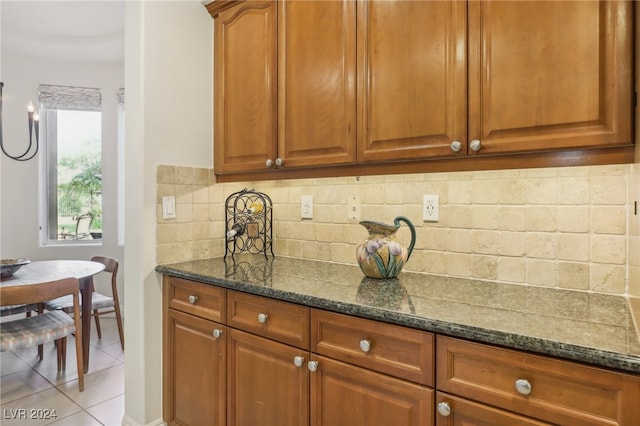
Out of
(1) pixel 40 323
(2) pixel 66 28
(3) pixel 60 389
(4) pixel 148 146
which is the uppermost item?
(2) pixel 66 28

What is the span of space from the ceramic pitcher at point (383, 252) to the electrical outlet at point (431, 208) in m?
0.17

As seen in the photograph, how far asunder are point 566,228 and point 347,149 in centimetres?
87

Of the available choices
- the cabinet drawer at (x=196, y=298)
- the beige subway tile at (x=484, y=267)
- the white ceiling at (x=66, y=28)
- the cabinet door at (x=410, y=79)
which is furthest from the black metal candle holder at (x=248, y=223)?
the white ceiling at (x=66, y=28)

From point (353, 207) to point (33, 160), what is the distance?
3555 millimetres

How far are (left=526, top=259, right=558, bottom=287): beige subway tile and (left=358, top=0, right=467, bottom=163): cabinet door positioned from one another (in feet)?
1.74

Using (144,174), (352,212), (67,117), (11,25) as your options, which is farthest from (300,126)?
(67,117)

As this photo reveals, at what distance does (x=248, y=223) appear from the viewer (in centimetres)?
217

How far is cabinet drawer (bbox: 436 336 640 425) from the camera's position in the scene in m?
0.81

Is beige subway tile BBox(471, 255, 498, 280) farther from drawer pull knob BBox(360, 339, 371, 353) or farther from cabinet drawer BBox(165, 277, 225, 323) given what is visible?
cabinet drawer BBox(165, 277, 225, 323)

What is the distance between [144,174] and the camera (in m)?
1.85

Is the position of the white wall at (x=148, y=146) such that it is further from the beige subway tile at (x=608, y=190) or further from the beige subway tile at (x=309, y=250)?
the beige subway tile at (x=608, y=190)

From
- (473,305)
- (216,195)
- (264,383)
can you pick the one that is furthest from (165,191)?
(473,305)

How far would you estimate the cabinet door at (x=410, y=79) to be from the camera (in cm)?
129

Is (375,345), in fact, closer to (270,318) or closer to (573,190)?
(270,318)
